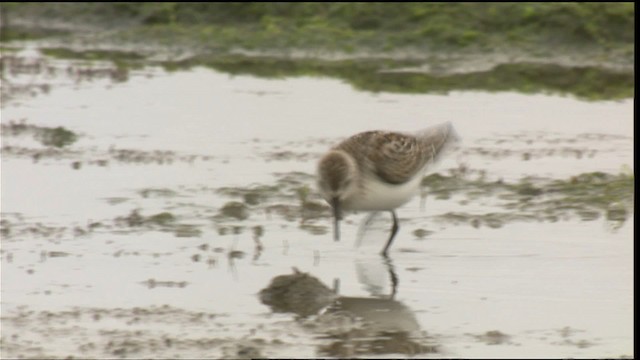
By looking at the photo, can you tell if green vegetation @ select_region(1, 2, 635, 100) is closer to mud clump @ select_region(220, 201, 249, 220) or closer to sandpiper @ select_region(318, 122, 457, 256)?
mud clump @ select_region(220, 201, 249, 220)

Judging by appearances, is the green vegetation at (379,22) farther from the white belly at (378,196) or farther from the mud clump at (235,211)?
the white belly at (378,196)

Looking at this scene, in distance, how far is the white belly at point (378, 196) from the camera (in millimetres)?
10758

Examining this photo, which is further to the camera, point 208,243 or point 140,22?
point 140,22

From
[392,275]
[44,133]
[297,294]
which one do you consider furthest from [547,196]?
[44,133]

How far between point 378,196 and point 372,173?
6.4 inches

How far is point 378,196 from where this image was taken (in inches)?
428

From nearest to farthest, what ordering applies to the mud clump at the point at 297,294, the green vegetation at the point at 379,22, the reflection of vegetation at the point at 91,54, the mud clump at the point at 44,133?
the mud clump at the point at 297,294, the mud clump at the point at 44,133, the green vegetation at the point at 379,22, the reflection of vegetation at the point at 91,54

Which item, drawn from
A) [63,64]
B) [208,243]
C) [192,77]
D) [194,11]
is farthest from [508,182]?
[194,11]

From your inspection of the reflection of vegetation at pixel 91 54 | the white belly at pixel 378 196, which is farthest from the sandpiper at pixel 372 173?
the reflection of vegetation at pixel 91 54

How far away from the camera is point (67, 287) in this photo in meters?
9.71

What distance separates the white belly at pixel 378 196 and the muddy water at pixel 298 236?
336mm

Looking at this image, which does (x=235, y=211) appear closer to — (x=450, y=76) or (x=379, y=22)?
(x=450, y=76)

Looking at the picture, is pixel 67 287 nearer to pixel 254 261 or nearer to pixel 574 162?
pixel 254 261

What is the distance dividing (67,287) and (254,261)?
1377mm
